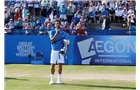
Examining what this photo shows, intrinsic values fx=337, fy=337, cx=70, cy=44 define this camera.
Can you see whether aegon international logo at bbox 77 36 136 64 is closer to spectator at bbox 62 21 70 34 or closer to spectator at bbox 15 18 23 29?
spectator at bbox 62 21 70 34

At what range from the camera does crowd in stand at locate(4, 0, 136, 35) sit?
23047 millimetres

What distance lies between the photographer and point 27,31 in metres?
22.9

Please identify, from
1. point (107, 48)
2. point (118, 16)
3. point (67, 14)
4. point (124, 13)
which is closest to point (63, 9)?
point (67, 14)

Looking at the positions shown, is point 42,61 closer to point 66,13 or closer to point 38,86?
point 66,13

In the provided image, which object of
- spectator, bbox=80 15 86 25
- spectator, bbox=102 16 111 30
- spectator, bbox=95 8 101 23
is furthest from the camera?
spectator, bbox=95 8 101 23

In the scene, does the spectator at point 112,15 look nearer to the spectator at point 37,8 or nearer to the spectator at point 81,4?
the spectator at point 81,4

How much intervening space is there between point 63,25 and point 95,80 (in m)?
10.5

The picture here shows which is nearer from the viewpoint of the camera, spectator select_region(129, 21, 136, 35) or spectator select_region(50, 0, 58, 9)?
spectator select_region(129, 21, 136, 35)

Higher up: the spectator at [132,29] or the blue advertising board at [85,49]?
the spectator at [132,29]

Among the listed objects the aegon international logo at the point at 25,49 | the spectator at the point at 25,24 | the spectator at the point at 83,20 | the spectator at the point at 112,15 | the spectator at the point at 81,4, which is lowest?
the aegon international logo at the point at 25,49

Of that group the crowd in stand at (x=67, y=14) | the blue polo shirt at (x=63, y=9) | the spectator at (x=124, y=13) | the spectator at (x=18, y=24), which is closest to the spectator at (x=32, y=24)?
the crowd in stand at (x=67, y=14)

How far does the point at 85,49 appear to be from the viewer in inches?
867

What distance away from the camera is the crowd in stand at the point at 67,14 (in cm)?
2305

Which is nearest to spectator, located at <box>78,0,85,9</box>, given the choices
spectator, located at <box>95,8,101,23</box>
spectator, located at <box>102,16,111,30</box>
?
spectator, located at <box>95,8,101,23</box>
